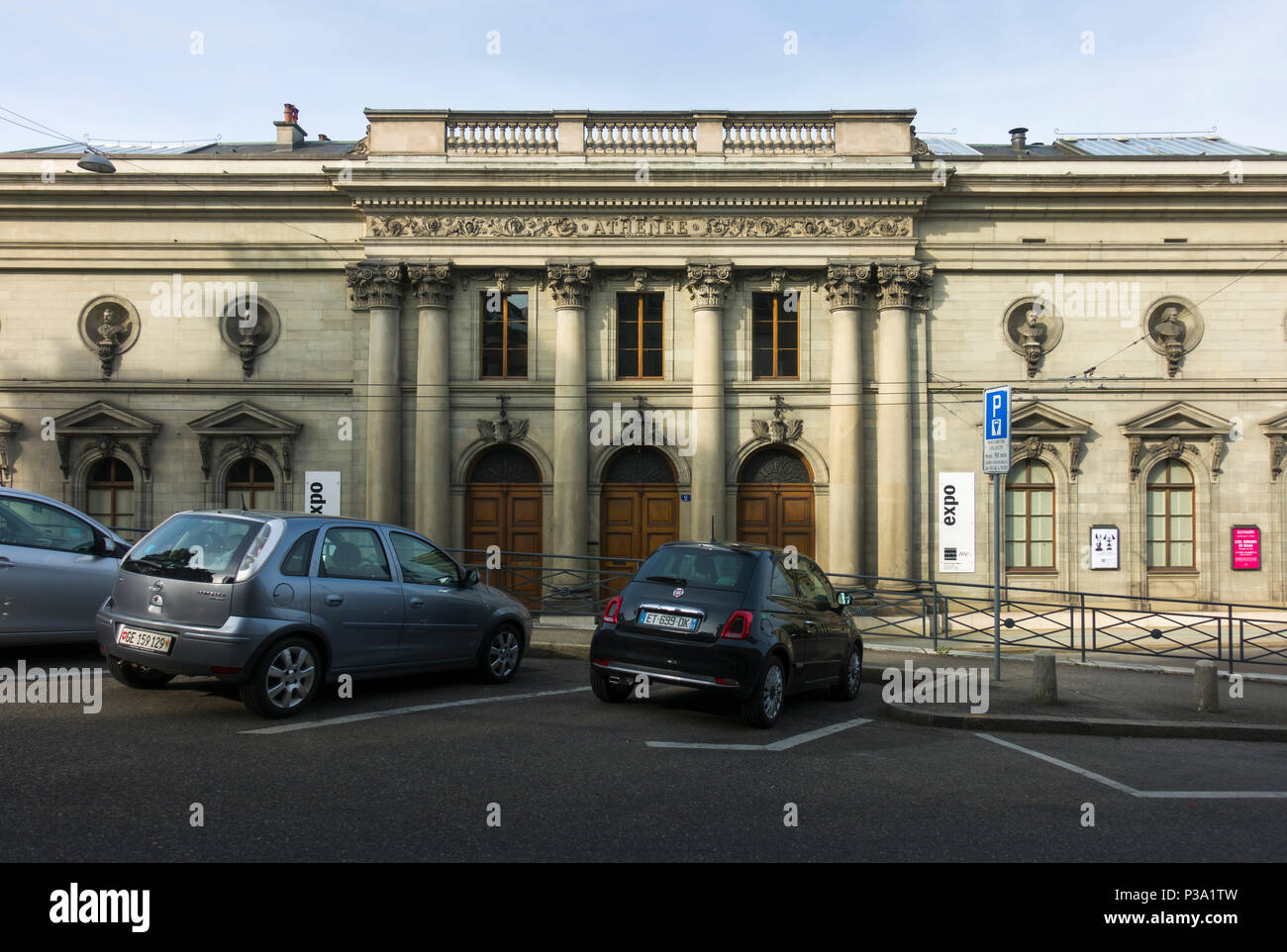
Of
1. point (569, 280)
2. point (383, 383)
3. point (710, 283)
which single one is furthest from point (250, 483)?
point (710, 283)

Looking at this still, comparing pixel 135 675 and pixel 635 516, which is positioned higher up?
pixel 635 516

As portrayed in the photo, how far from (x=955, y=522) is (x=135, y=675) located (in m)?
17.7

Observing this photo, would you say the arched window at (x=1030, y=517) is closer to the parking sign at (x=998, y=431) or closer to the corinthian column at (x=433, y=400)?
the parking sign at (x=998, y=431)

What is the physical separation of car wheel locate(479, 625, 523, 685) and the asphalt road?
3.03 ft

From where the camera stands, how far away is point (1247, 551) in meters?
21.6

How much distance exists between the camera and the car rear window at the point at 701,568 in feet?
Answer: 30.0

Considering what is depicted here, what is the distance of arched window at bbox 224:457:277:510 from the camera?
73.2 feet

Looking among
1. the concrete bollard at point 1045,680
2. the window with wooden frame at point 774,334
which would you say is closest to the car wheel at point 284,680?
the concrete bollard at point 1045,680

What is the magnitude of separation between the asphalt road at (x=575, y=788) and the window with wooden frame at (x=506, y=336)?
13.9 meters

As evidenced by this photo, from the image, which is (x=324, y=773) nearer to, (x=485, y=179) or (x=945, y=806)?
(x=945, y=806)

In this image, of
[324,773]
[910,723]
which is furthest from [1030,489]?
[324,773]

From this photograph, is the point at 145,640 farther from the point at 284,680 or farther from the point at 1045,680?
the point at 1045,680

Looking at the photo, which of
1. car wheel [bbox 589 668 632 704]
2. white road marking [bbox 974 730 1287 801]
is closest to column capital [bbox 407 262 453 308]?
car wheel [bbox 589 668 632 704]

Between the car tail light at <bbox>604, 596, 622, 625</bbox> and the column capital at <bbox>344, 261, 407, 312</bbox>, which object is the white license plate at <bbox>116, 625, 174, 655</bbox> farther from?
the column capital at <bbox>344, 261, 407, 312</bbox>
